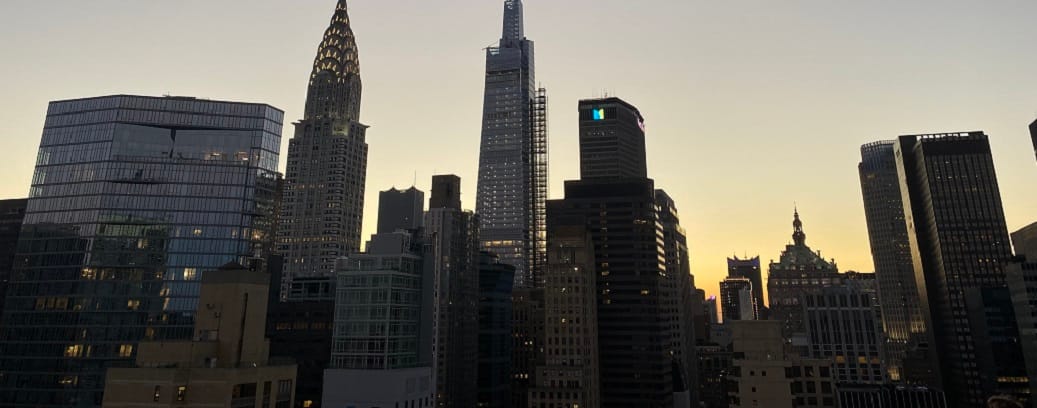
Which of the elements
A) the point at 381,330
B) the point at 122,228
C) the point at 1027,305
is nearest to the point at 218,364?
the point at 381,330

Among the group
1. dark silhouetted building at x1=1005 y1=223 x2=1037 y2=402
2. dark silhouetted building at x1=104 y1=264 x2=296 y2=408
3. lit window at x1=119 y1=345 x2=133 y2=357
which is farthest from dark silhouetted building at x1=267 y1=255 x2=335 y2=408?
dark silhouetted building at x1=1005 y1=223 x2=1037 y2=402

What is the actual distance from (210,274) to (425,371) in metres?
66.2

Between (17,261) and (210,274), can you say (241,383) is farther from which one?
(17,261)

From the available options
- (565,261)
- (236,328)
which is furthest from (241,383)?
(565,261)

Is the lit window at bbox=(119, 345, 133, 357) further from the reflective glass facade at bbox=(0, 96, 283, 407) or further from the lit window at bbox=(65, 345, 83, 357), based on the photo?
the lit window at bbox=(65, 345, 83, 357)

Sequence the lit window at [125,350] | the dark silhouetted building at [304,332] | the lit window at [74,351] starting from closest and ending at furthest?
the lit window at [74,351] < the lit window at [125,350] < the dark silhouetted building at [304,332]

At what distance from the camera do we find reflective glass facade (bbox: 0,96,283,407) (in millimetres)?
119812

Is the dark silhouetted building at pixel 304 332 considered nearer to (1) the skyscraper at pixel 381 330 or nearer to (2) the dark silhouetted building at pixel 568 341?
(1) the skyscraper at pixel 381 330

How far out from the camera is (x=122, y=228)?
12962 centimetres

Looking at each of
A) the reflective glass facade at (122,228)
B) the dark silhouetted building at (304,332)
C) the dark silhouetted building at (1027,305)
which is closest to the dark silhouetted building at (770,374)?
the reflective glass facade at (122,228)

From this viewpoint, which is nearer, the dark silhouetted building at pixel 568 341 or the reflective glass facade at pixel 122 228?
the reflective glass facade at pixel 122 228

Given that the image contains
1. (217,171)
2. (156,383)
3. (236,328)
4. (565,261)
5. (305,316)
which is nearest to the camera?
(156,383)

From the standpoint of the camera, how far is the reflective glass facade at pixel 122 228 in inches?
4717

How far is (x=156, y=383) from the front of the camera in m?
63.4
